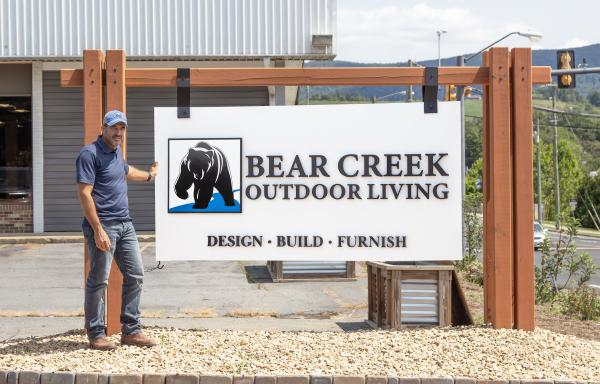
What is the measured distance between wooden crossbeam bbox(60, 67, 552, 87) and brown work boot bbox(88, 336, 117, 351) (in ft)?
7.72

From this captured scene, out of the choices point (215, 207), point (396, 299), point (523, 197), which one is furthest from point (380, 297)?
point (215, 207)

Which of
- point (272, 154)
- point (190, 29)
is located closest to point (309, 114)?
point (272, 154)

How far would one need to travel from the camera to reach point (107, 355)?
7.63 m

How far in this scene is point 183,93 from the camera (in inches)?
335

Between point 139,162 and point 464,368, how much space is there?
16333mm

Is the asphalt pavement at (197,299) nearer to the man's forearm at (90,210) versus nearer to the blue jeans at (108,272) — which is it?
the blue jeans at (108,272)

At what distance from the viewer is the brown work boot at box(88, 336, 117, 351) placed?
7734mm

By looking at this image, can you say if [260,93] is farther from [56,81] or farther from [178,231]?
[178,231]

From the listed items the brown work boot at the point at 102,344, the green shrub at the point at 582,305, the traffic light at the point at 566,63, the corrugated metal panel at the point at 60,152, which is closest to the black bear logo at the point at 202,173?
the brown work boot at the point at 102,344

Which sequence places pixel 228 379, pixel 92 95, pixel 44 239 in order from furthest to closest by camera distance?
pixel 44 239 < pixel 92 95 < pixel 228 379

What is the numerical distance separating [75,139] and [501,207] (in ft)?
52.3

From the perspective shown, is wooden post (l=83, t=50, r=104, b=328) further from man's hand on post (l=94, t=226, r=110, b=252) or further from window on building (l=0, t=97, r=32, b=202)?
window on building (l=0, t=97, r=32, b=202)

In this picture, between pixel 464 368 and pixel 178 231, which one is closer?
pixel 464 368

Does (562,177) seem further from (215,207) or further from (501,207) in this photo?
(215,207)
